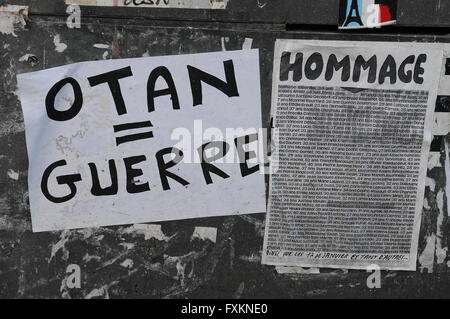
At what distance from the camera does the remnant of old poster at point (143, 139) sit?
89.0 inches

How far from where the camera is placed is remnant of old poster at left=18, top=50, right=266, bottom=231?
7.42 ft

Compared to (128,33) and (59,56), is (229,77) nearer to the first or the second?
(128,33)

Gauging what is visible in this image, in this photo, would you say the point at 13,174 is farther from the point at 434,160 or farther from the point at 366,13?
the point at 434,160

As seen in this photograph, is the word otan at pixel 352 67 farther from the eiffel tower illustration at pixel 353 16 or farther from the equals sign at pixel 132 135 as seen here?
the equals sign at pixel 132 135

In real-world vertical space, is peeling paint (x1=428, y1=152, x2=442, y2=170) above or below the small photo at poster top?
below

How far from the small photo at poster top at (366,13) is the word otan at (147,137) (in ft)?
1.46

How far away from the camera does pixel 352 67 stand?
2.28 m

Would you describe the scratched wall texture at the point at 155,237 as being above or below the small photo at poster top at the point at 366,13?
below

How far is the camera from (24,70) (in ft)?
7.39

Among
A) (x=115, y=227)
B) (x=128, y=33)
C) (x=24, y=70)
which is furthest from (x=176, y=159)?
(x=24, y=70)

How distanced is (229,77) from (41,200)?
0.84 metres

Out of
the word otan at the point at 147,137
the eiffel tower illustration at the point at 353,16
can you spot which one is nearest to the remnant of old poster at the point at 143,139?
the word otan at the point at 147,137

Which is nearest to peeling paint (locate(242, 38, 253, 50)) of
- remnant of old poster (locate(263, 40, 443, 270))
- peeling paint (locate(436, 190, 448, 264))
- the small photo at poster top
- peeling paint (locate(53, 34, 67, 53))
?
remnant of old poster (locate(263, 40, 443, 270))

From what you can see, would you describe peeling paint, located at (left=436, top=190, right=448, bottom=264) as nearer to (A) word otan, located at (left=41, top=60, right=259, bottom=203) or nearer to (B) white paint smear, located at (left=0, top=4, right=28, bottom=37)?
(A) word otan, located at (left=41, top=60, right=259, bottom=203)
